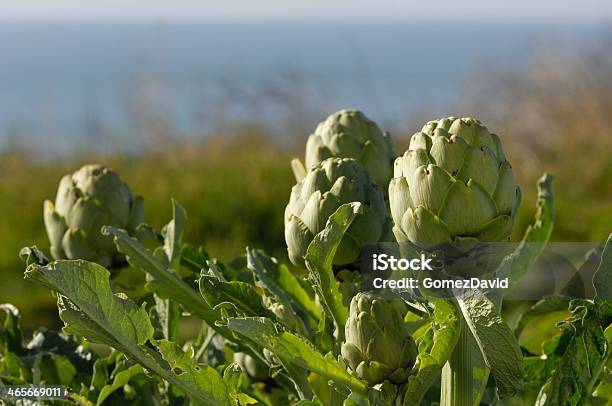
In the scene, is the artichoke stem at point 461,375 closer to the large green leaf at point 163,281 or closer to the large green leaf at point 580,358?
the large green leaf at point 580,358

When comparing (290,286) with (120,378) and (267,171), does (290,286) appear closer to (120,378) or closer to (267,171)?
(120,378)

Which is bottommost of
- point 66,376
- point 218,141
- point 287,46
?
point 287,46

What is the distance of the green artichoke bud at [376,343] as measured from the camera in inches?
29.1

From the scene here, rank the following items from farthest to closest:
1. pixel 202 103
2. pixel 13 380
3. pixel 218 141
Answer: pixel 202 103 → pixel 218 141 → pixel 13 380

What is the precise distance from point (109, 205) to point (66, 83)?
24.5 meters

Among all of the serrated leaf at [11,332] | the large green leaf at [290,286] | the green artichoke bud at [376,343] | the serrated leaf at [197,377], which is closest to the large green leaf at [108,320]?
the serrated leaf at [197,377]

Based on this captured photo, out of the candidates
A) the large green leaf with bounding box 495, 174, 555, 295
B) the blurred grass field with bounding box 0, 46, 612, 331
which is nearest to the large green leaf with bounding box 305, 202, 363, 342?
the large green leaf with bounding box 495, 174, 555, 295

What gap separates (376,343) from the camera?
74cm

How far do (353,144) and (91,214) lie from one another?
0.30 meters

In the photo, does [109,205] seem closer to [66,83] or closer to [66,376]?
[66,376]

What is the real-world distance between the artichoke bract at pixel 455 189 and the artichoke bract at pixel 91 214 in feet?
1.44

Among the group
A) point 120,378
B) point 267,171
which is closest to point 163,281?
point 120,378

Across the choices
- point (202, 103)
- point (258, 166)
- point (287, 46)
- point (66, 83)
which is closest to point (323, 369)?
point (258, 166)

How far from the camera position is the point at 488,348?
2.38ft
